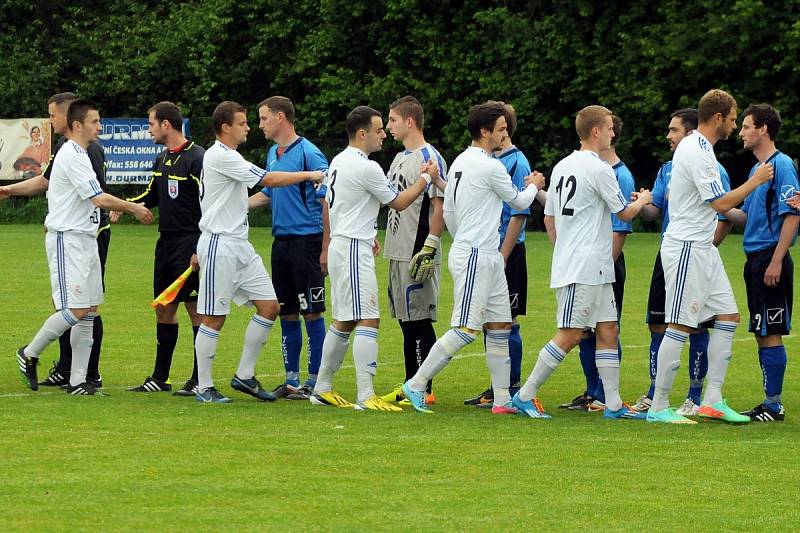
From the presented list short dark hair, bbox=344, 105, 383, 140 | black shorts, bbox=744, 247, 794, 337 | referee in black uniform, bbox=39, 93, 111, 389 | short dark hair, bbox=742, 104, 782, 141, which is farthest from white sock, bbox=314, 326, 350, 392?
short dark hair, bbox=742, 104, 782, 141

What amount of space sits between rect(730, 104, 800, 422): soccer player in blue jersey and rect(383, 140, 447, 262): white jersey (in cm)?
226

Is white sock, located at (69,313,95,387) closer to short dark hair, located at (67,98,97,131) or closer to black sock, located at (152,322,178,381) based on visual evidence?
black sock, located at (152,322,178,381)

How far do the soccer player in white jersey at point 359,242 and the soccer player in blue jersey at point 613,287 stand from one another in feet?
4.66

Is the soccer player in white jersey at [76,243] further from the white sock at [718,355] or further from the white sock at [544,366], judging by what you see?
the white sock at [718,355]

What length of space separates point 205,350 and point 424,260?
169cm

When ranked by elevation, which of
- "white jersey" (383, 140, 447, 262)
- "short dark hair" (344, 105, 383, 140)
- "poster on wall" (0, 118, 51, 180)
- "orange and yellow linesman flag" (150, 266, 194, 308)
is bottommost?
"orange and yellow linesman flag" (150, 266, 194, 308)

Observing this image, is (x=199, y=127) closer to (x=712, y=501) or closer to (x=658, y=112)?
(x=658, y=112)

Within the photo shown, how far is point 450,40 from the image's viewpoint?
1636 inches

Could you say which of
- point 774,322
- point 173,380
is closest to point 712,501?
point 774,322

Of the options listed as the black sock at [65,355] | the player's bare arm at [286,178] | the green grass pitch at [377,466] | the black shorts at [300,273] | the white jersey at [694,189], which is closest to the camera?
the green grass pitch at [377,466]

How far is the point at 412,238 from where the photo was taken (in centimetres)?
1084

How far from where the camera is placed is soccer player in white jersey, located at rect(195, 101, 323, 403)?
403 inches

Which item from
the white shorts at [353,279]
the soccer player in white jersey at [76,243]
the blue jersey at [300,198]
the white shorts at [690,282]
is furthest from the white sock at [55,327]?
the white shorts at [690,282]

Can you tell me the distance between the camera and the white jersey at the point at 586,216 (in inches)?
379
